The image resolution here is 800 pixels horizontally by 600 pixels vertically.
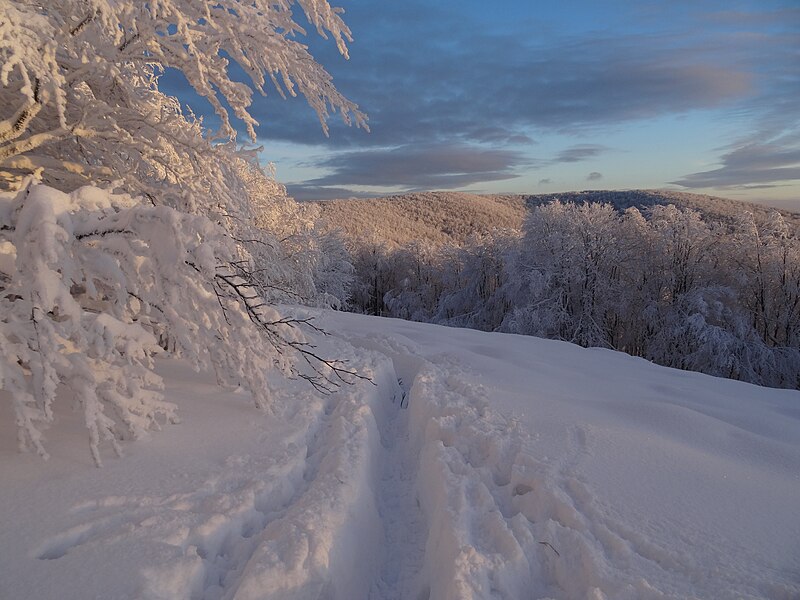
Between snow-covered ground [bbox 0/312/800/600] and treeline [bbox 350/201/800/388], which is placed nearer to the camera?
snow-covered ground [bbox 0/312/800/600]

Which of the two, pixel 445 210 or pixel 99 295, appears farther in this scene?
pixel 445 210

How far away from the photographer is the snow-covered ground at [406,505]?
2.77 metres

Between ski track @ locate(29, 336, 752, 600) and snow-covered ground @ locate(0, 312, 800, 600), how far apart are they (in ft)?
0.04

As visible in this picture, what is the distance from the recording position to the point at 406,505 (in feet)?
14.7

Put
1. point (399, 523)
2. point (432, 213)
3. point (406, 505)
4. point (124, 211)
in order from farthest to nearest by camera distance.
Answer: point (432, 213)
point (406, 505)
point (399, 523)
point (124, 211)

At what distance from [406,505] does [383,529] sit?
17.9 inches

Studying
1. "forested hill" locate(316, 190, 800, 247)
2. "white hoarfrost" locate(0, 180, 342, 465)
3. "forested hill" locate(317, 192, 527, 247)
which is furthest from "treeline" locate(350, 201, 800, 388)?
"forested hill" locate(317, 192, 527, 247)

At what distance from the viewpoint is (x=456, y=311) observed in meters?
36.7

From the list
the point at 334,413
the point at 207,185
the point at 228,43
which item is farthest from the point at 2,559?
the point at 228,43

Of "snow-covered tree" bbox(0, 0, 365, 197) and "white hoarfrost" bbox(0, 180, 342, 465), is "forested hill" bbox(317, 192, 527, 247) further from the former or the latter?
"white hoarfrost" bbox(0, 180, 342, 465)

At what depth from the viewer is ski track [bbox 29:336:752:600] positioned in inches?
110

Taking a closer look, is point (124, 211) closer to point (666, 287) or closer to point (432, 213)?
point (666, 287)

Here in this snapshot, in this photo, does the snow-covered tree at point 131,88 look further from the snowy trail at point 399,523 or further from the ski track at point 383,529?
the snowy trail at point 399,523

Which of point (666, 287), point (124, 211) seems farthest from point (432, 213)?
point (124, 211)
